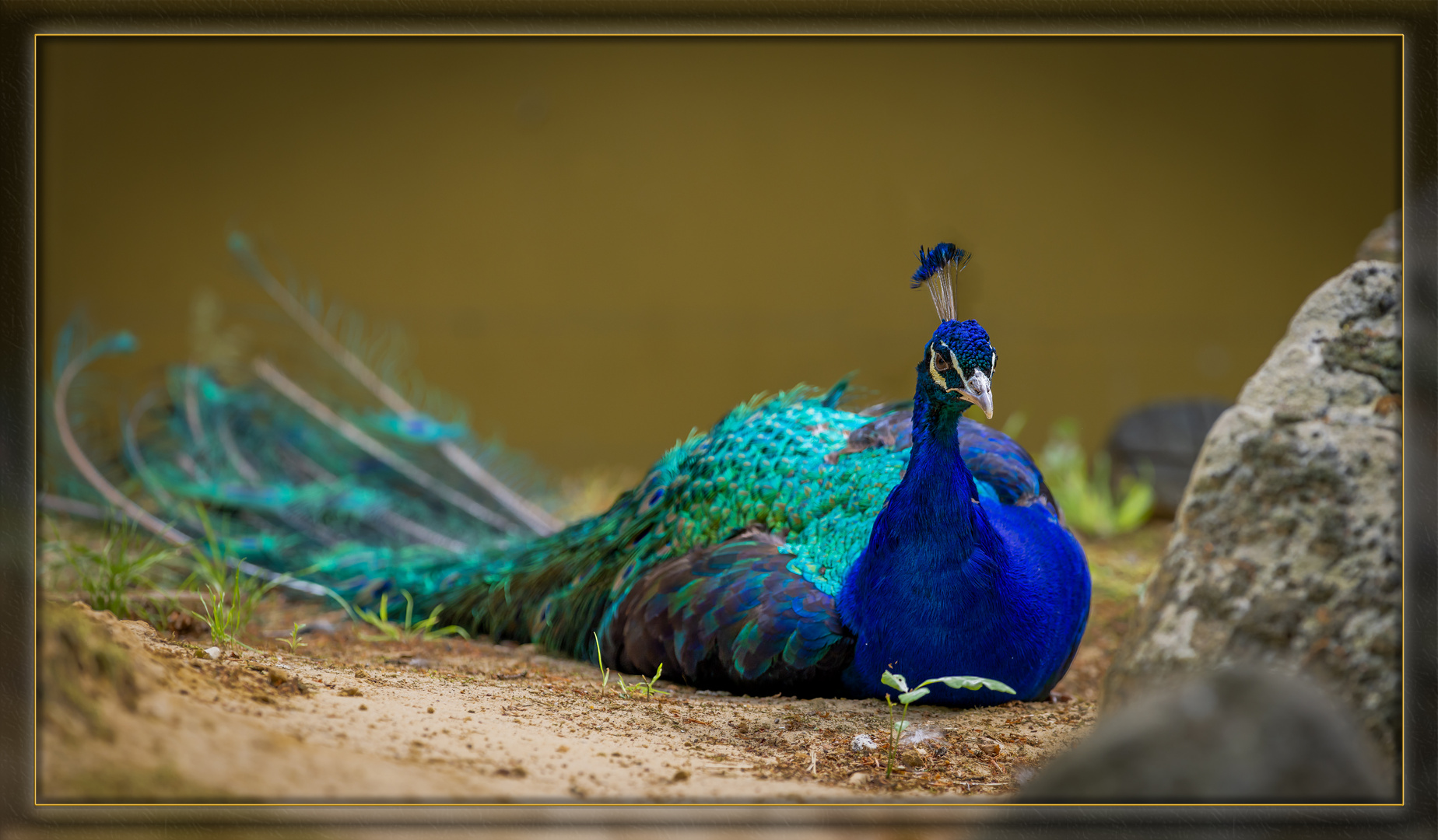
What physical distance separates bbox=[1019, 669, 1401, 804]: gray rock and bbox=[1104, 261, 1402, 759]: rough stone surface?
284mm

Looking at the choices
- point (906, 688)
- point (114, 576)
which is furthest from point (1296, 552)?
point (114, 576)

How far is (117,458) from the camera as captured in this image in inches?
185

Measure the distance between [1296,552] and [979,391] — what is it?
0.93m

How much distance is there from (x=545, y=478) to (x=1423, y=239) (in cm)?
382

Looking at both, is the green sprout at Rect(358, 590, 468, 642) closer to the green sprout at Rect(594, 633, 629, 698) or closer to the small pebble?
the green sprout at Rect(594, 633, 629, 698)

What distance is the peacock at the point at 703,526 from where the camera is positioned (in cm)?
271

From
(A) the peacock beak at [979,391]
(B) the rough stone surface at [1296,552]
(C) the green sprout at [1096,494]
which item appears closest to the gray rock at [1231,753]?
(B) the rough stone surface at [1296,552]

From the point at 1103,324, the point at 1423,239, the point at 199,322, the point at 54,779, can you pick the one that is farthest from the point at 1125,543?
the point at 54,779

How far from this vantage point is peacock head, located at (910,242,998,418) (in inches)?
101

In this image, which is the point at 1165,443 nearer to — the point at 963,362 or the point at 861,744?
the point at 963,362

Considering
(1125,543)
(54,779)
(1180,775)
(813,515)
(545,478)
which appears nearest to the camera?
(1180,775)

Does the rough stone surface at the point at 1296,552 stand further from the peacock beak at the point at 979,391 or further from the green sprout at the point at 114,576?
the green sprout at the point at 114,576

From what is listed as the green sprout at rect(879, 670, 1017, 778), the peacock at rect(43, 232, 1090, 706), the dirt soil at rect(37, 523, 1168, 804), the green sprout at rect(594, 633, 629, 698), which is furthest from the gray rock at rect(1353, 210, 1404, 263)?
the green sprout at rect(594, 633, 629, 698)

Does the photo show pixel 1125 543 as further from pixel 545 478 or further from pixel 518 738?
pixel 518 738
